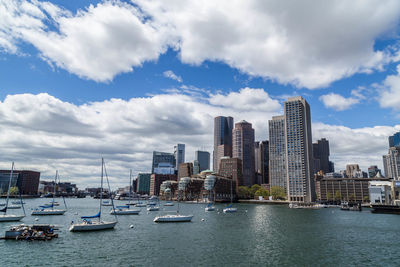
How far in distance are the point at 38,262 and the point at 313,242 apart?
187 feet

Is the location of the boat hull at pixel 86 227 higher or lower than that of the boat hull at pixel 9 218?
higher

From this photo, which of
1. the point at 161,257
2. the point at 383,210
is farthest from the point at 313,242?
the point at 383,210

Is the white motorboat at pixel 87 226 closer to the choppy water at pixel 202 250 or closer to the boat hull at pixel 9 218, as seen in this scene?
the choppy water at pixel 202 250

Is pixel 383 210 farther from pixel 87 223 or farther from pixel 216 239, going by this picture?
pixel 87 223

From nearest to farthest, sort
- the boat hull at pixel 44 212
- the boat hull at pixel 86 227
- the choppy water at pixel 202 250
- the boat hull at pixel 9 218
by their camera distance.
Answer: the choppy water at pixel 202 250
the boat hull at pixel 86 227
the boat hull at pixel 9 218
the boat hull at pixel 44 212

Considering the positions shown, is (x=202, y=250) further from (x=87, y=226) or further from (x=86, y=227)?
(x=86, y=227)

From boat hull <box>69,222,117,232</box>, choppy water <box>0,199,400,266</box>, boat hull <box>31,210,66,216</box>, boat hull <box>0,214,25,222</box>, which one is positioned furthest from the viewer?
boat hull <box>31,210,66,216</box>

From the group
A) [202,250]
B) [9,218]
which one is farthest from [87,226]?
[9,218]

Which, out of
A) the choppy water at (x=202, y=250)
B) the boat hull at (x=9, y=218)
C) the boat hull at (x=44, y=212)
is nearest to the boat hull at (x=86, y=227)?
the choppy water at (x=202, y=250)

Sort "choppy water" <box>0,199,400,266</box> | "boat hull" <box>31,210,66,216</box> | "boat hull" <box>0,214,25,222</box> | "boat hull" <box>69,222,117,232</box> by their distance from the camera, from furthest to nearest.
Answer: "boat hull" <box>31,210,66,216</box> → "boat hull" <box>0,214,25,222</box> → "boat hull" <box>69,222,117,232</box> → "choppy water" <box>0,199,400,266</box>

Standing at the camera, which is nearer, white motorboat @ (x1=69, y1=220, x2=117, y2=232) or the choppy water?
the choppy water

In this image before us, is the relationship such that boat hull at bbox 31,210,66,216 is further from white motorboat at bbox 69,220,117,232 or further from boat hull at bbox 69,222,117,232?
boat hull at bbox 69,222,117,232

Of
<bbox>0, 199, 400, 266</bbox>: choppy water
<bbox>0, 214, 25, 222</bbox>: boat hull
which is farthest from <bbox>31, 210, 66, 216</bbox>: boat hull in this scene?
<bbox>0, 199, 400, 266</bbox>: choppy water

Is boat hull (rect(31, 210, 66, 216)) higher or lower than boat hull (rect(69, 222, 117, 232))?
lower
